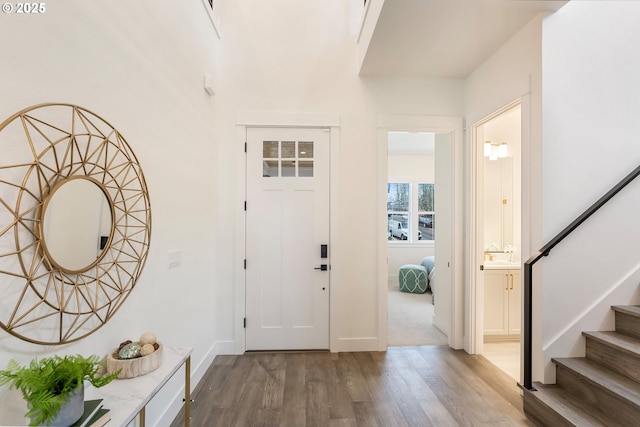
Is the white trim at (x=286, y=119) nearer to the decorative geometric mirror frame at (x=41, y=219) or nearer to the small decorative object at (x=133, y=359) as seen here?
the decorative geometric mirror frame at (x=41, y=219)

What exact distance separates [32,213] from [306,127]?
2.47m

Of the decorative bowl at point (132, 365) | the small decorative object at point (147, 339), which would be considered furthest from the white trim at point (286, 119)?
the decorative bowl at point (132, 365)

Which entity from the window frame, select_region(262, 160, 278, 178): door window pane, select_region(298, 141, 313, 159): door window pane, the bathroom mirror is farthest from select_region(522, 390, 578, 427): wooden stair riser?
the window frame

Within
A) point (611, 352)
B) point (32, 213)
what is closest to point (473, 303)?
point (611, 352)

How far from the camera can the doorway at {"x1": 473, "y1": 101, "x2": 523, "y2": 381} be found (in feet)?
9.91

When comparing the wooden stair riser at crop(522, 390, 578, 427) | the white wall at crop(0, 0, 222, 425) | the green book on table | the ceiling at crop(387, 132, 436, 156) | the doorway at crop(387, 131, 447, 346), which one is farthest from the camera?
the doorway at crop(387, 131, 447, 346)

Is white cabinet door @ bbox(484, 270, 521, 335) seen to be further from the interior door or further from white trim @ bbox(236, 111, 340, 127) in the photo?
white trim @ bbox(236, 111, 340, 127)

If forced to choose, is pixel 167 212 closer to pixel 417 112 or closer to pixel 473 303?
pixel 417 112

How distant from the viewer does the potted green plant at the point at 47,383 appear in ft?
2.76

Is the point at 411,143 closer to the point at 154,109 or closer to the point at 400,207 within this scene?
the point at 400,207

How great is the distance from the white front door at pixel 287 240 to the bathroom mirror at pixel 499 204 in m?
2.25

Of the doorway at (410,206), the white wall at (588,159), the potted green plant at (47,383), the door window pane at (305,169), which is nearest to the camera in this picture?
the potted green plant at (47,383)

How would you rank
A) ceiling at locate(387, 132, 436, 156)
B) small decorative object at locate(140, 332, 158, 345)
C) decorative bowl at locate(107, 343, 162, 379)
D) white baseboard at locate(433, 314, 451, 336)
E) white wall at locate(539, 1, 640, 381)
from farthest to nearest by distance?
ceiling at locate(387, 132, 436, 156), white baseboard at locate(433, 314, 451, 336), white wall at locate(539, 1, 640, 381), small decorative object at locate(140, 332, 158, 345), decorative bowl at locate(107, 343, 162, 379)

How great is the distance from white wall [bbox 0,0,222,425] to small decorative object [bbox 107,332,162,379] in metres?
0.09
